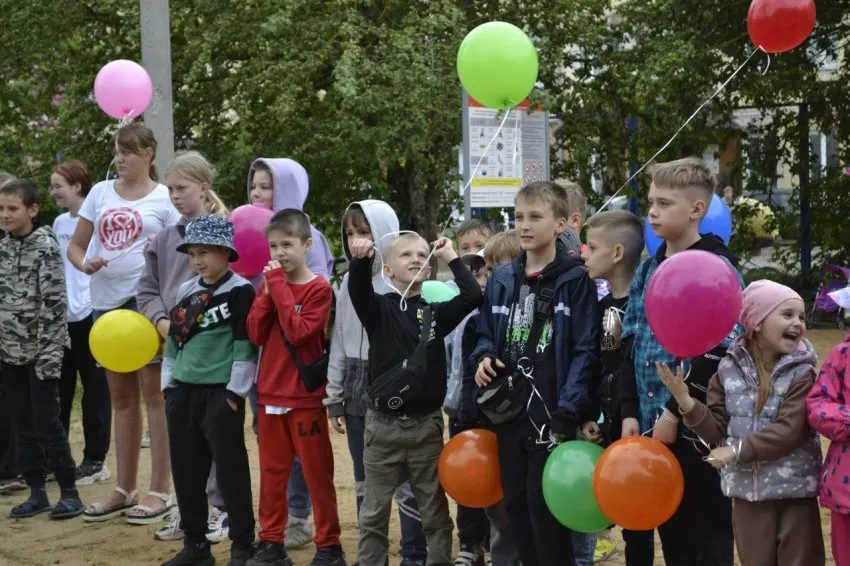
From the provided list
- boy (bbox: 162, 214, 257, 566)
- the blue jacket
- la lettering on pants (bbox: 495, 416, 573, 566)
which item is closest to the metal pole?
boy (bbox: 162, 214, 257, 566)

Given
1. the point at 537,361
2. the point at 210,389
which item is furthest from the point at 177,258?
the point at 537,361

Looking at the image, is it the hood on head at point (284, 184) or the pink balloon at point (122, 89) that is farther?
the pink balloon at point (122, 89)

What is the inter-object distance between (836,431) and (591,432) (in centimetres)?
103

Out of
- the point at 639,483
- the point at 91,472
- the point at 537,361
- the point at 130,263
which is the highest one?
the point at 130,263

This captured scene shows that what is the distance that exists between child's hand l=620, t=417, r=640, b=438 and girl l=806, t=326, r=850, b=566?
2.15 ft

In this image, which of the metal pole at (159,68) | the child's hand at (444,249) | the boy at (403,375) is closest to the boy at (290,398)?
the boy at (403,375)

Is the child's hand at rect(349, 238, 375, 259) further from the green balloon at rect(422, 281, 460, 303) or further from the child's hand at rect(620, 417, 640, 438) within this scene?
the child's hand at rect(620, 417, 640, 438)

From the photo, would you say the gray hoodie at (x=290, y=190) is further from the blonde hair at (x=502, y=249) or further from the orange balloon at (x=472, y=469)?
the orange balloon at (x=472, y=469)

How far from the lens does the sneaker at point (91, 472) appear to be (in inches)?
309

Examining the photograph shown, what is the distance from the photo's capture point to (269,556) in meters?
5.56

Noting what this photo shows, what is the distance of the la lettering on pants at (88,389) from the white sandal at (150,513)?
1.31 meters

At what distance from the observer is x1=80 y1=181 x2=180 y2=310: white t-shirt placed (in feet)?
21.5

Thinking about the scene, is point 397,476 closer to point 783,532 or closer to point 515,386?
point 515,386

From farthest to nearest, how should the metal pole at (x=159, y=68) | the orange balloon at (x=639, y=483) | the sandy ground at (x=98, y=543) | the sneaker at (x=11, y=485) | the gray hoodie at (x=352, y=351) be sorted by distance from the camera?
1. the metal pole at (x=159, y=68)
2. the sneaker at (x=11, y=485)
3. the sandy ground at (x=98, y=543)
4. the gray hoodie at (x=352, y=351)
5. the orange balloon at (x=639, y=483)
